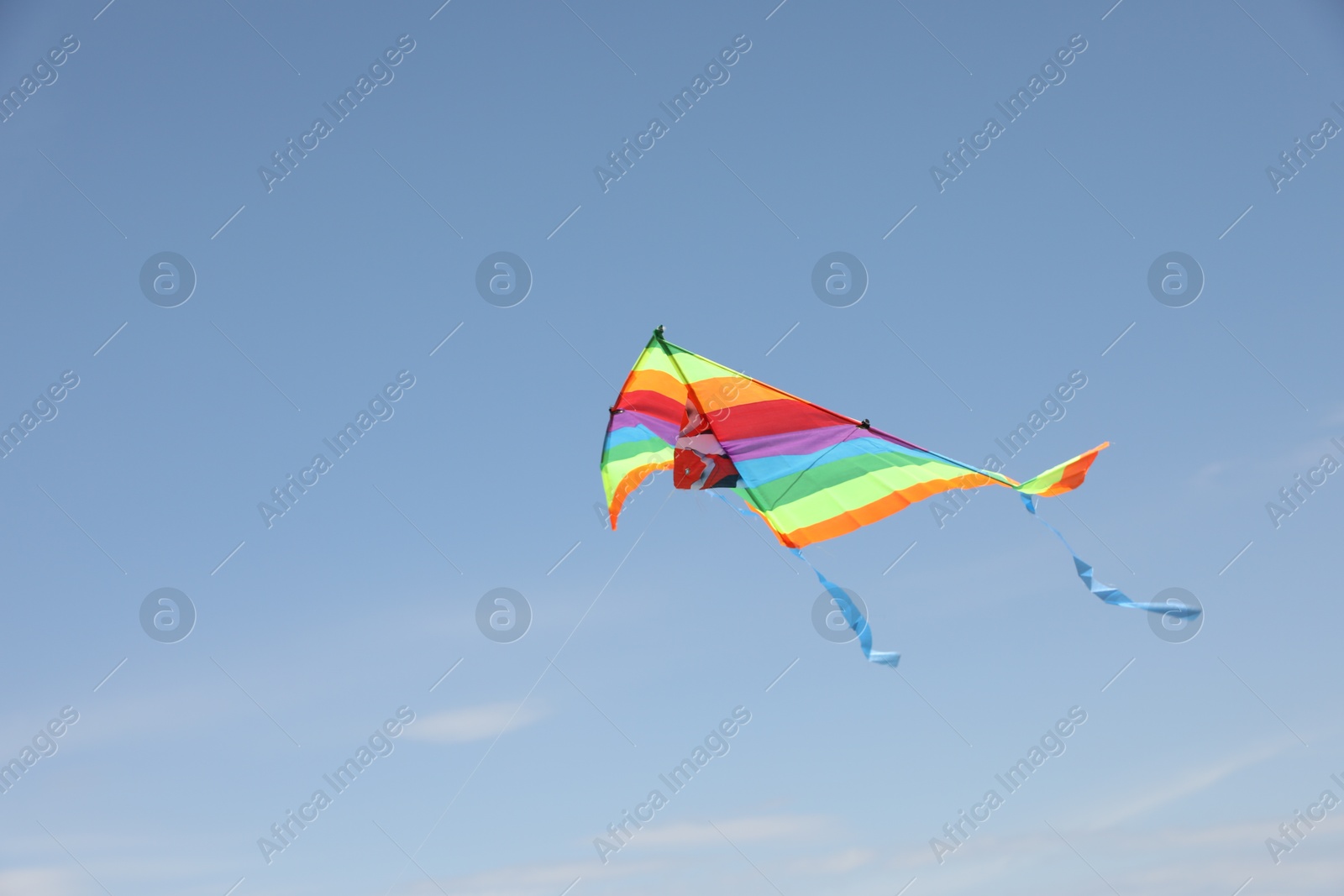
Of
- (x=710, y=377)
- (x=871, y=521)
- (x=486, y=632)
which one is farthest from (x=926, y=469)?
(x=486, y=632)

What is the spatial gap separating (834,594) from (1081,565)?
2563 millimetres

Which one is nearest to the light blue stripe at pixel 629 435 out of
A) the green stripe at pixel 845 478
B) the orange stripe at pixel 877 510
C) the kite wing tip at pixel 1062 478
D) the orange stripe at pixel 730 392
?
the orange stripe at pixel 730 392

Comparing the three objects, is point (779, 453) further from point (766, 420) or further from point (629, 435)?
point (629, 435)

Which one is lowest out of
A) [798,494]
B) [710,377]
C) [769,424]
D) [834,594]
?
[834,594]

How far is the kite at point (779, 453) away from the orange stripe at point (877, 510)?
1cm

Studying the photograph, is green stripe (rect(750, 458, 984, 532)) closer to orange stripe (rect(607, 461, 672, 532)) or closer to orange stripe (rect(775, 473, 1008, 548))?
orange stripe (rect(775, 473, 1008, 548))

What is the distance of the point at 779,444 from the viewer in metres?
14.3

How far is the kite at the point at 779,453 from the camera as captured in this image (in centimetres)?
1397

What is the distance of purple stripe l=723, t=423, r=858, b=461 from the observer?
14203 millimetres

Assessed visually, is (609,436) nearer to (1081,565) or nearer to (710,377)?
(710,377)

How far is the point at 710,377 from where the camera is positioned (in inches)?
558

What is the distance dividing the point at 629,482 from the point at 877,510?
10.9 feet

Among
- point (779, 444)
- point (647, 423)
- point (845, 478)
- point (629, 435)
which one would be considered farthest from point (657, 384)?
point (845, 478)

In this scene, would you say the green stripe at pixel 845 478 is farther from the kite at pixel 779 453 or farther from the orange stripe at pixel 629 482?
the orange stripe at pixel 629 482
